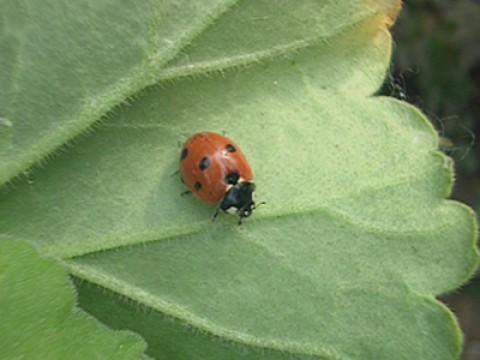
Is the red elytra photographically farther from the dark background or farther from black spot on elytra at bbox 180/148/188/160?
the dark background

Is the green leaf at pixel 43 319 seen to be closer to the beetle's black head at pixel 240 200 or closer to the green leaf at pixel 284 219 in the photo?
the green leaf at pixel 284 219

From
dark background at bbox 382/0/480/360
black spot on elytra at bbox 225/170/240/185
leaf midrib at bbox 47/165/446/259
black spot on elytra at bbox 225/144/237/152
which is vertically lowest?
dark background at bbox 382/0/480/360

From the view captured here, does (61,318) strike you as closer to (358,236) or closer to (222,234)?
(222,234)

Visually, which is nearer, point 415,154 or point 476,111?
point 415,154

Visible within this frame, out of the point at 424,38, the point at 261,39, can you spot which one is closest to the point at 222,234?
the point at 261,39

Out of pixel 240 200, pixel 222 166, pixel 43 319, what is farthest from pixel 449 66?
pixel 43 319

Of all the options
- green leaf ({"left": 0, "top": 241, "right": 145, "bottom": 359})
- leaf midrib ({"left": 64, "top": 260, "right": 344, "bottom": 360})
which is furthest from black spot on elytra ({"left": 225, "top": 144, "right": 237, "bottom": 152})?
green leaf ({"left": 0, "top": 241, "right": 145, "bottom": 359})

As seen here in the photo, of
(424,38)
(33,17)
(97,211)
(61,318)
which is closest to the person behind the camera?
(61,318)
